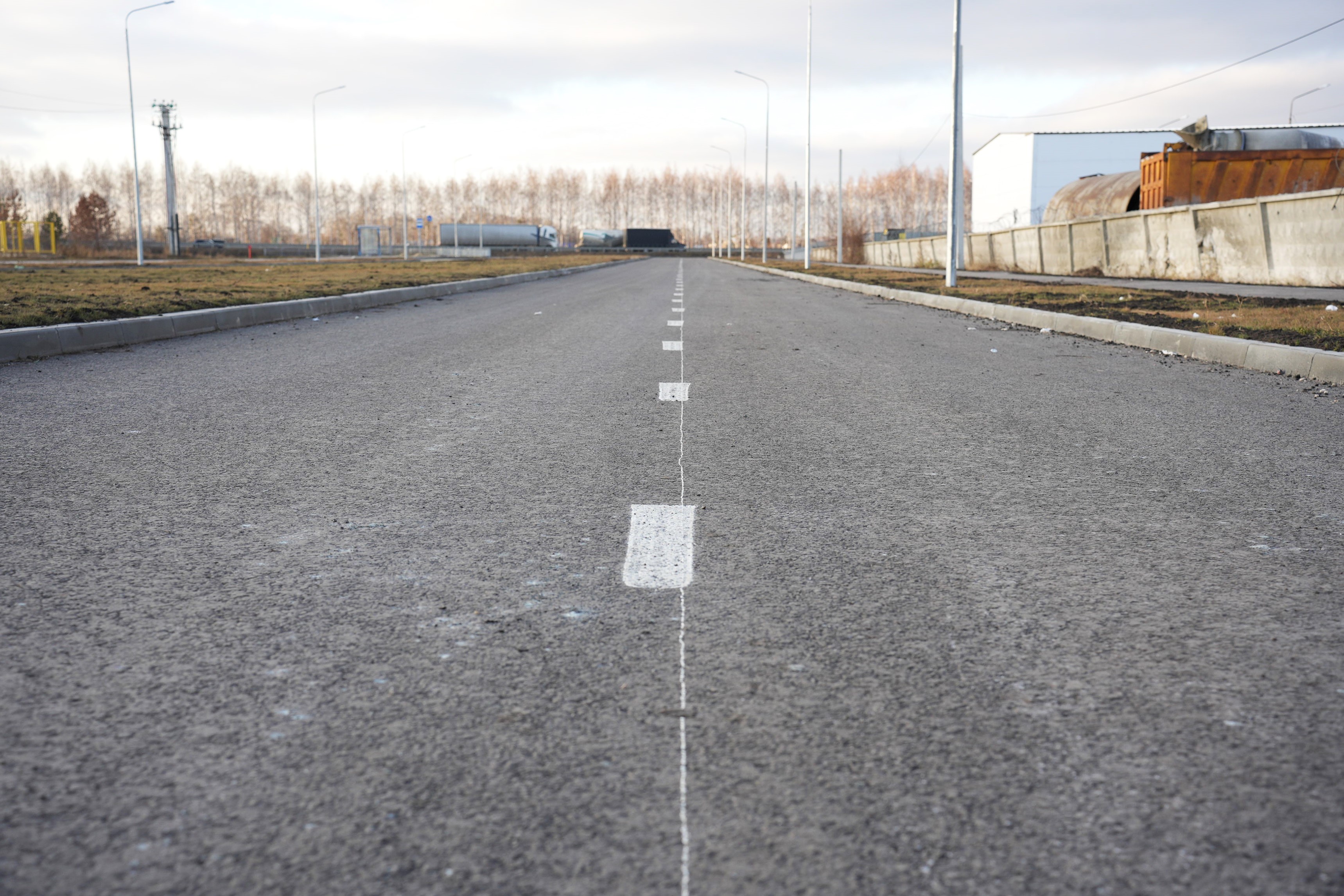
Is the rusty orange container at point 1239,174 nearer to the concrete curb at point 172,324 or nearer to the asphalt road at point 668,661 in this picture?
the concrete curb at point 172,324

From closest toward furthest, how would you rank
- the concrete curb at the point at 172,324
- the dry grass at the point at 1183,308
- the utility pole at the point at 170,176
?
the concrete curb at the point at 172,324 < the dry grass at the point at 1183,308 < the utility pole at the point at 170,176

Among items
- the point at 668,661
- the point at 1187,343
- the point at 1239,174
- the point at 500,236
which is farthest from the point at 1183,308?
the point at 500,236

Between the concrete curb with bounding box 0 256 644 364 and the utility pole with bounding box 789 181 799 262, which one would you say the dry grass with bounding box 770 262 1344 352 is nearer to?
the concrete curb with bounding box 0 256 644 364

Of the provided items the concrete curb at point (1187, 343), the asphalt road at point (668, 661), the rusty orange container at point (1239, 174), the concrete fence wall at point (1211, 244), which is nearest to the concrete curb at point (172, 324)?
the asphalt road at point (668, 661)

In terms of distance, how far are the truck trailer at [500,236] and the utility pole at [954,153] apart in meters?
85.8

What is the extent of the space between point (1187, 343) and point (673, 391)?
6.11 metres

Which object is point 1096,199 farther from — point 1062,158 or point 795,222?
point 795,222

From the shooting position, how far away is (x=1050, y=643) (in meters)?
3.04

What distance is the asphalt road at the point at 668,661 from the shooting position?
202 cm

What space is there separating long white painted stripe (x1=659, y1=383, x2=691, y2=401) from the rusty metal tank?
81.3 ft

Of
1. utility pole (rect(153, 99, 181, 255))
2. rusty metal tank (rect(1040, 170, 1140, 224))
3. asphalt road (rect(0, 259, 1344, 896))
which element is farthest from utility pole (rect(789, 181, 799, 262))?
asphalt road (rect(0, 259, 1344, 896))

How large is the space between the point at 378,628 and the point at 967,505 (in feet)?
8.60

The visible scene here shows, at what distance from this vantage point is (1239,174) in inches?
1069

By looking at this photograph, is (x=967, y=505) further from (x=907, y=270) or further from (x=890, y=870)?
(x=907, y=270)
